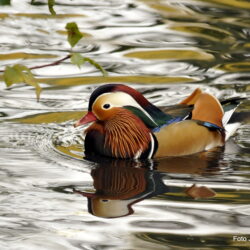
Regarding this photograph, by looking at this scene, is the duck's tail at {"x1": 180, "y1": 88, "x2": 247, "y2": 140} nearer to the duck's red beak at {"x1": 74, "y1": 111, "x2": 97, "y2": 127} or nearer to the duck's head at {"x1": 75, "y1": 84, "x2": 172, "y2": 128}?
the duck's head at {"x1": 75, "y1": 84, "x2": 172, "y2": 128}

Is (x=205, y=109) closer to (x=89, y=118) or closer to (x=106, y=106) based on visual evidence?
(x=106, y=106)

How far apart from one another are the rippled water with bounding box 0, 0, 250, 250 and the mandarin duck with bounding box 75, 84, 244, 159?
147 mm

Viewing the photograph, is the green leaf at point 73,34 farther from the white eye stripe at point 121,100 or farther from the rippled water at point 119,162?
the white eye stripe at point 121,100

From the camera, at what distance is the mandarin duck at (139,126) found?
22.8 ft

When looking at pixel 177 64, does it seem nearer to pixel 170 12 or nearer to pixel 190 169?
pixel 170 12

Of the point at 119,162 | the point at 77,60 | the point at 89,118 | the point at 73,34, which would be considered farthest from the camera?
the point at 89,118

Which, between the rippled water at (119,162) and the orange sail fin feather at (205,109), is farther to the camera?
the orange sail fin feather at (205,109)

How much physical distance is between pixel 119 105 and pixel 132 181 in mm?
918

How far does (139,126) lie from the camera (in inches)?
279

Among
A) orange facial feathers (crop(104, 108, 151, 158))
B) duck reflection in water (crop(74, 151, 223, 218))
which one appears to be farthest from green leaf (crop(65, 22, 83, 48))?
orange facial feathers (crop(104, 108, 151, 158))

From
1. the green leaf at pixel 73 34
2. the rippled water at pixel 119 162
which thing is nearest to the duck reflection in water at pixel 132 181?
the rippled water at pixel 119 162

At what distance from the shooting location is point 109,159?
6953 millimetres

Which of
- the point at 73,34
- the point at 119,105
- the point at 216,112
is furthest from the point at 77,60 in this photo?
the point at 216,112

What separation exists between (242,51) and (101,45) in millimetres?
1413
